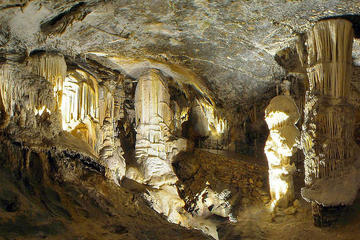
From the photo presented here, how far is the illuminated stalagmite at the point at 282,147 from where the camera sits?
8.75 meters

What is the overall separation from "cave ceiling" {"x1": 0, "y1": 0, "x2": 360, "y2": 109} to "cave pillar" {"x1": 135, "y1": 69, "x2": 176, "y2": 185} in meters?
0.79

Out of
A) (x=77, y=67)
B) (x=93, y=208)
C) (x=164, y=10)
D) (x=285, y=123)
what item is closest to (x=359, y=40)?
(x=285, y=123)

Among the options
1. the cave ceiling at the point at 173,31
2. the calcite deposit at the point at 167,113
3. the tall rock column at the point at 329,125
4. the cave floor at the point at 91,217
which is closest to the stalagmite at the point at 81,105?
the calcite deposit at the point at 167,113

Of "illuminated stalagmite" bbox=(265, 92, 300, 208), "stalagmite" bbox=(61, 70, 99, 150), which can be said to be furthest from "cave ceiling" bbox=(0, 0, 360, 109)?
"illuminated stalagmite" bbox=(265, 92, 300, 208)

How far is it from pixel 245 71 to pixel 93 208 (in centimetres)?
582

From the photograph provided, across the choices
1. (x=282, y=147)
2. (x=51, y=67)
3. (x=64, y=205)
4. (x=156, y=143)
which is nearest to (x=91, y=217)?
(x=64, y=205)

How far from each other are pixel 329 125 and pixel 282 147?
232 centimetres

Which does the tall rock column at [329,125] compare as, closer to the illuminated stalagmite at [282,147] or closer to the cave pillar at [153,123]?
the illuminated stalagmite at [282,147]

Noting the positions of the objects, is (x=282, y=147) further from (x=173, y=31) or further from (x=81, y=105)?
(x=81, y=105)

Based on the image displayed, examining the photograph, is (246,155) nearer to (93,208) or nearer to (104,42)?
(104,42)

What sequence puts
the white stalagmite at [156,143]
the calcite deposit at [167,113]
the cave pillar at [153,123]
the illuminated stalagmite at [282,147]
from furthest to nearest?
the cave pillar at [153,123]
the white stalagmite at [156,143]
the illuminated stalagmite at [282,147]
the calcite deposit at [167,113]

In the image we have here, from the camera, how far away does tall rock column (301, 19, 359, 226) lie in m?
6.54

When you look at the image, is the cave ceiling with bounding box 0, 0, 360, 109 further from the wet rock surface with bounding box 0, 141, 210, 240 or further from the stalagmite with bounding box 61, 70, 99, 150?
the wet rock surface with bounding box 0, 141, 210, 240

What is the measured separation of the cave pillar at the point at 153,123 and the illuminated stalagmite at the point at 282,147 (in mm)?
3314
